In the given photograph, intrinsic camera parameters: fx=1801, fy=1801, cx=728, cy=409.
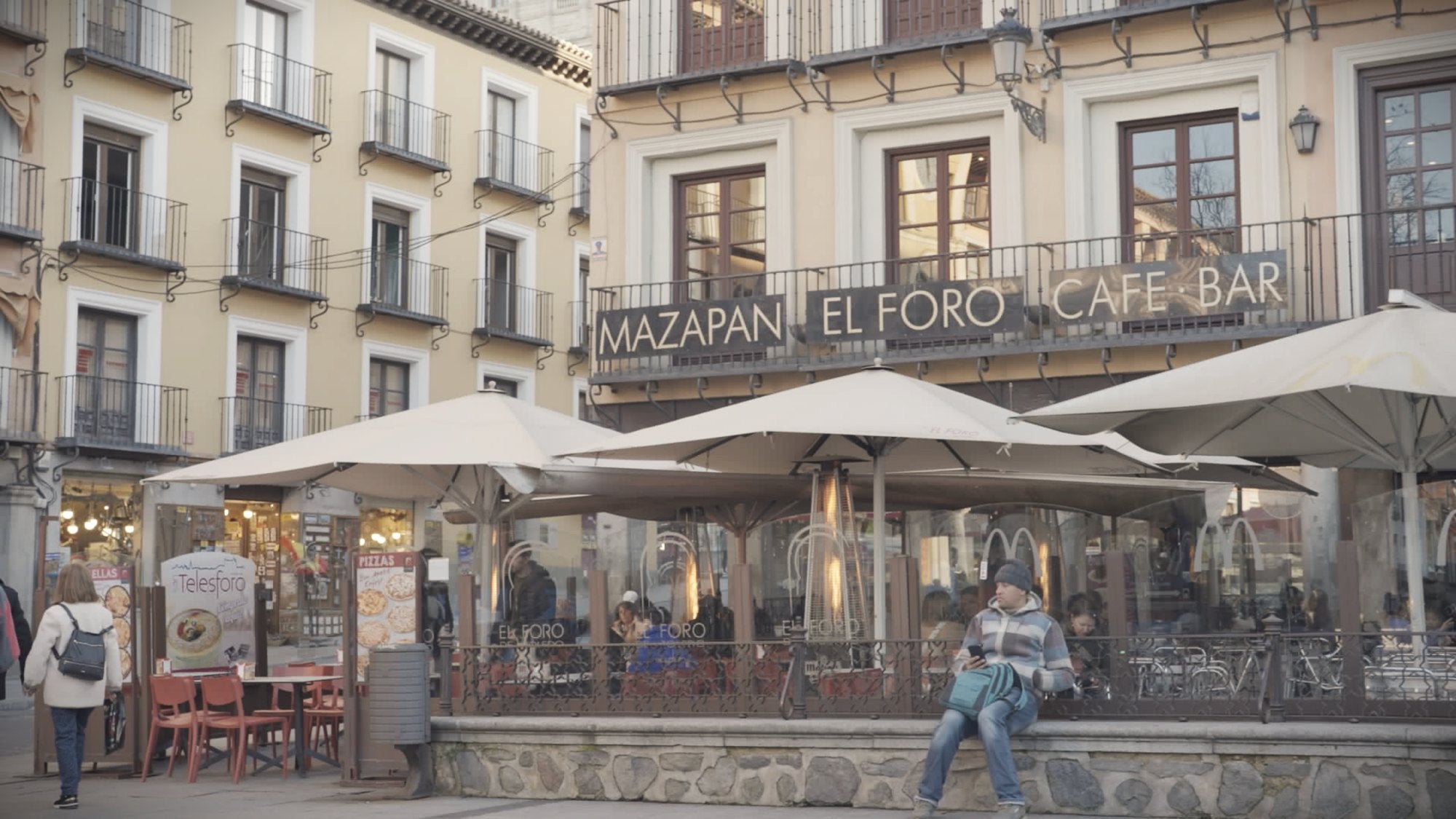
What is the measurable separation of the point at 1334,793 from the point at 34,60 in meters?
23.3

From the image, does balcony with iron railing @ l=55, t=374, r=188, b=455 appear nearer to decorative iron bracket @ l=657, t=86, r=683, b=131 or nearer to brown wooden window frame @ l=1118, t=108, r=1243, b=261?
decorative iron bracket @ l=657, t=86, r=683, b=131

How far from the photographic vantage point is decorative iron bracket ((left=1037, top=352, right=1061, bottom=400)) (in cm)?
1797

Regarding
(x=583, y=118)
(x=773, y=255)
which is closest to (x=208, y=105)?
(x=583, y=118)

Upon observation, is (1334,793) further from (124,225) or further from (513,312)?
(513,312)

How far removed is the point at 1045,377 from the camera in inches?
709

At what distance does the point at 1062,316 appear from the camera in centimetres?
1780

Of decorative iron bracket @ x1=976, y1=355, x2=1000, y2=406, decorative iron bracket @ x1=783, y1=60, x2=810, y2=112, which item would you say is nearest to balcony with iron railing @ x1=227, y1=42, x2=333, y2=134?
decorative iron bracket @ x1=783, y1=60, x2=810, y2=112

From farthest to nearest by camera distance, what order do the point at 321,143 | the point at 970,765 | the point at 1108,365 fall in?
the point at 321,143
the point at 1108,365
the point at 970,765

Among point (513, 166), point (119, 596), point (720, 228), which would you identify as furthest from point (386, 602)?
point (513, 166)

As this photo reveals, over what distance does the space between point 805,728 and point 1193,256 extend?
27.6 ft

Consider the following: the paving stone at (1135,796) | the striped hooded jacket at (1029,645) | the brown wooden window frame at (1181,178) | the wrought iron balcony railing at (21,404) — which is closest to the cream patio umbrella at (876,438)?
the striped hooded jacket at (1029,645)

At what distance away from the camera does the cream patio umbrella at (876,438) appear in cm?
1178

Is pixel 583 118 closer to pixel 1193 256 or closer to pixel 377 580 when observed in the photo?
pixel 1193 256

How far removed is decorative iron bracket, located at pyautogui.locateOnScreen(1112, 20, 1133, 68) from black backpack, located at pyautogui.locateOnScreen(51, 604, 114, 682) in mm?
11464
